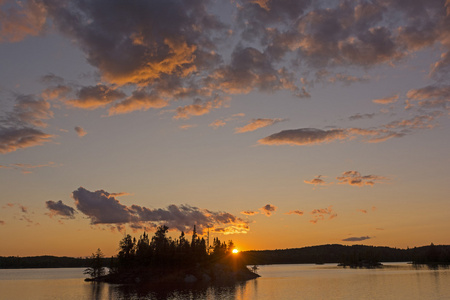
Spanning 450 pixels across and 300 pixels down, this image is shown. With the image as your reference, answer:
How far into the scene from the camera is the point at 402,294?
134 m

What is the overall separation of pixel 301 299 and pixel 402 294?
38168 mm

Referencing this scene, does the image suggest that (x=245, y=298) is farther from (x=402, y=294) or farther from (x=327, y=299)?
(x=402, y=294)

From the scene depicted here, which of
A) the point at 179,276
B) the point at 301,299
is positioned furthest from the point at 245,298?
the point at 179,276

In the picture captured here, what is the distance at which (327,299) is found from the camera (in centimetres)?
12206

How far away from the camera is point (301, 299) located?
124 metres

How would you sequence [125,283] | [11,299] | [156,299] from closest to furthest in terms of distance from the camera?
[156,299] → [11,299] → [125,283]

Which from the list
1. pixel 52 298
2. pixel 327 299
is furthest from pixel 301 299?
pixel 52 298

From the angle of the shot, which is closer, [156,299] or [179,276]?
[156,299]

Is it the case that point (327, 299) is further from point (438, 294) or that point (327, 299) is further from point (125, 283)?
point (125, 283)

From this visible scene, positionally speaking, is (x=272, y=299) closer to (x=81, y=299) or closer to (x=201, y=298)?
(x=201, y=298)

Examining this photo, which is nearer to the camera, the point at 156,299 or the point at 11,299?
the point at 156,299

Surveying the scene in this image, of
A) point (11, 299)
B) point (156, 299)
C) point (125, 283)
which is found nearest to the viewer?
point (156, 299)

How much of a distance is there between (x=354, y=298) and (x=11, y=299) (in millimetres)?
111982

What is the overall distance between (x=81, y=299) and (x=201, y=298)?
3983 cm
